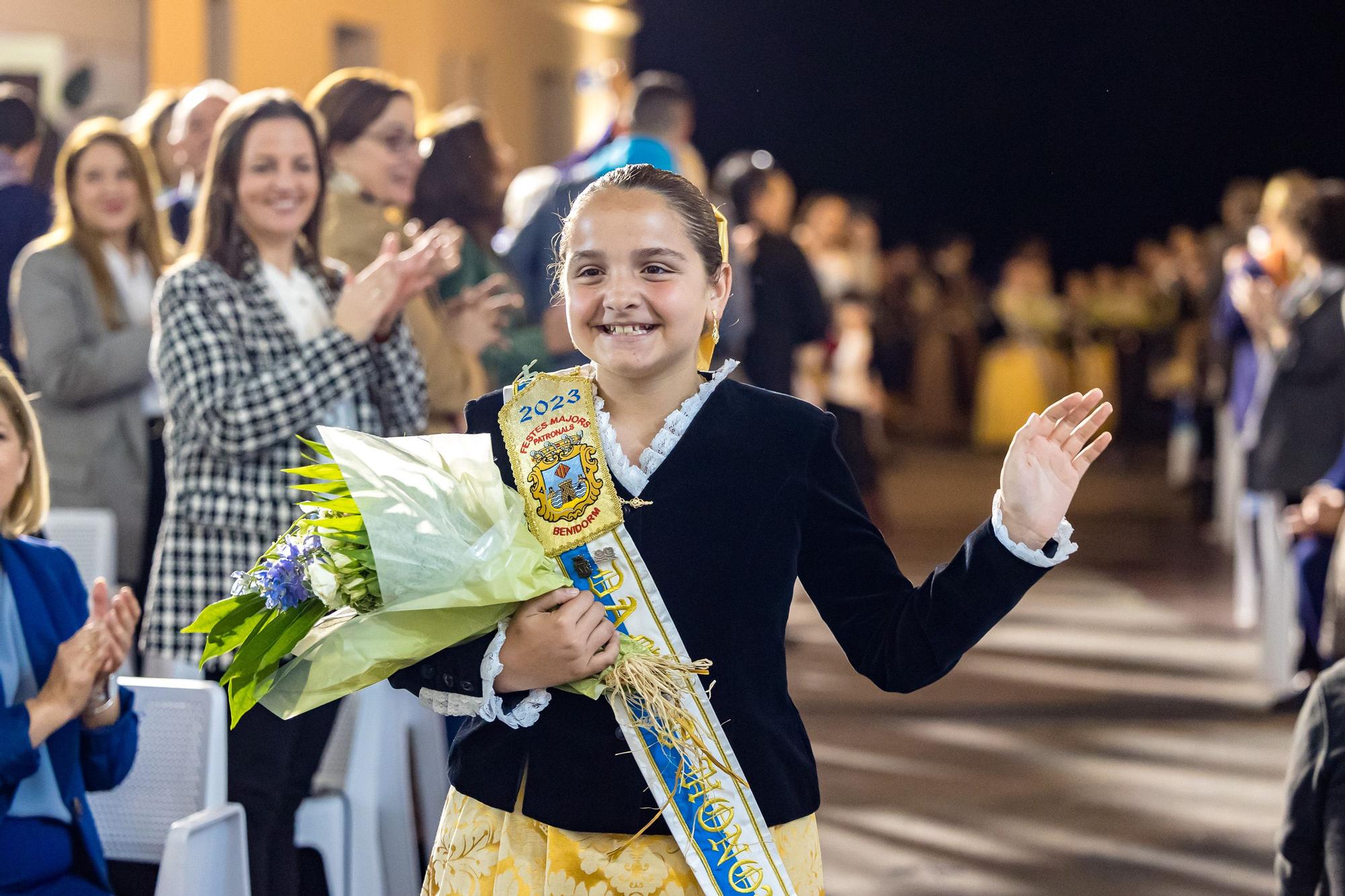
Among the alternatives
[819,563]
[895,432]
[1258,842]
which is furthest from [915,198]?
[819,563]

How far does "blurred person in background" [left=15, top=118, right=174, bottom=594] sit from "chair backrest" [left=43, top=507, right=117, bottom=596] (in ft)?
0.78

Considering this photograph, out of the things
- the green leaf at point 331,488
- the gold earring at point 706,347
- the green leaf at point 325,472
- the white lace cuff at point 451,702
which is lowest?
the white lace cuff at point 451,702

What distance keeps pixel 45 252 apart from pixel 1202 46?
41.2 feet

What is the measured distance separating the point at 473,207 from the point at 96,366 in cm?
85

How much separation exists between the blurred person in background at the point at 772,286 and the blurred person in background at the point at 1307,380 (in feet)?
5.09

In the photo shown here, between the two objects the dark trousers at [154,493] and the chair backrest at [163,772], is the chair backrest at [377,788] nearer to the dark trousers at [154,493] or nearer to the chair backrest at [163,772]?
the chair backrest at [163,772]

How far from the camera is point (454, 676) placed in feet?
5.03

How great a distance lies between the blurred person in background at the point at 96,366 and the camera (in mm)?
3436

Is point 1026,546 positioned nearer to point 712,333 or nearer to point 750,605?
point 750,605

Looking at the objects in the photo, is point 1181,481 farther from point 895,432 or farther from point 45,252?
point 45,252

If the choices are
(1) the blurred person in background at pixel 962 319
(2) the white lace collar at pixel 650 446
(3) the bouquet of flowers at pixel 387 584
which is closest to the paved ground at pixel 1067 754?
(2) the white lace collar at pixel 650 446

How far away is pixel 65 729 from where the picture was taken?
2170mm

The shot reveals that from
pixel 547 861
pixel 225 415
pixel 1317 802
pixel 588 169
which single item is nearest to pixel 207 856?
pixel 225 415

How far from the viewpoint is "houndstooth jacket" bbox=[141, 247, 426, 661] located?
266cm
